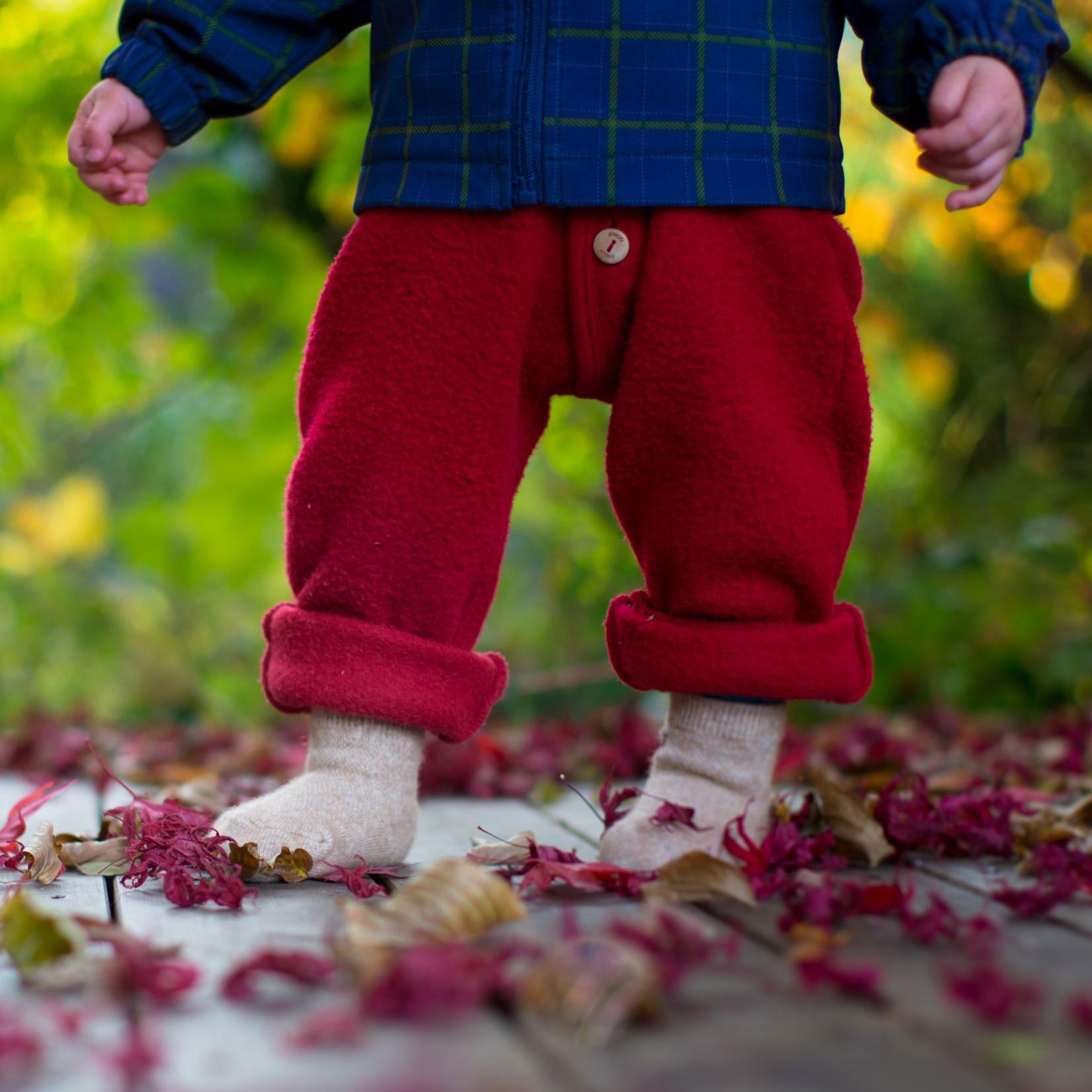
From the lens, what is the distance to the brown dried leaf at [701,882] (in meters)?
1.00

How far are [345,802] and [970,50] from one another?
2.86 ft

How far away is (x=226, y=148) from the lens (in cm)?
319

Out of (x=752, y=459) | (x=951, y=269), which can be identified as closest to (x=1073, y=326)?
(x=951, y=269)

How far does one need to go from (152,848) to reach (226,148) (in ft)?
8.04

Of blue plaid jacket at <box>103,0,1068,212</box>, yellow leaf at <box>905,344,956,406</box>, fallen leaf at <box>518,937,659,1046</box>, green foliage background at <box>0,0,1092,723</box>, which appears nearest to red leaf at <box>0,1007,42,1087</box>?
fallen leaf at <box>518,937,659,1046</box>

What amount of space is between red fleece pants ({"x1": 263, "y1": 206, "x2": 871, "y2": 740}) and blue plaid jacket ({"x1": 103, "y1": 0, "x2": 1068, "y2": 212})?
36mm

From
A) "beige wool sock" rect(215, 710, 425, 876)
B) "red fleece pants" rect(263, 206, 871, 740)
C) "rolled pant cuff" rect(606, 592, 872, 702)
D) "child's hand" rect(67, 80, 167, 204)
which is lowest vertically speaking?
"beige wool sock" rect(215, 710, 425, 876)

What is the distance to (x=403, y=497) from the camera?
1.20 m

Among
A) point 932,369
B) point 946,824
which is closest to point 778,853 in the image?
point 946,824

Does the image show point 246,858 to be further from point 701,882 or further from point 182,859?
point 701,882

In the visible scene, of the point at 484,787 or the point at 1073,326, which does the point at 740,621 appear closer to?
the point at 484,787

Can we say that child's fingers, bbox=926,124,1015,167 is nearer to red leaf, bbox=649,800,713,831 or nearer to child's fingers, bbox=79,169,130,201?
red leaf, bbox=649,800,713,831

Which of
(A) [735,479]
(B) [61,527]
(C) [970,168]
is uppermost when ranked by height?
(C) [970,168]

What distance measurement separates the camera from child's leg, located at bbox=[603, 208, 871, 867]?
118 cm
